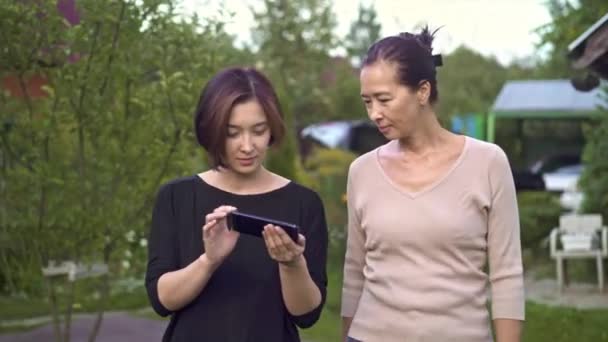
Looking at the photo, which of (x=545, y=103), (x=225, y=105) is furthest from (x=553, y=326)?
(x=545, y=103)

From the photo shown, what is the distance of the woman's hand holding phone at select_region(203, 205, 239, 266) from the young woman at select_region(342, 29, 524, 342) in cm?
48

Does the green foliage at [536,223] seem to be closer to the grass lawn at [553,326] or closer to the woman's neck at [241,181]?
the grass lawn at [553,326]

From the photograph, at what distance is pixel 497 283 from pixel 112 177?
407 cm

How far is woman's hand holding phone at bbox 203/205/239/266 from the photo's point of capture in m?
2.56

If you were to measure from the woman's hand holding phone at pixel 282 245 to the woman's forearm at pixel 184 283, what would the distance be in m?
0.18

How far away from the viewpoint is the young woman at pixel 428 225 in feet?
9.39

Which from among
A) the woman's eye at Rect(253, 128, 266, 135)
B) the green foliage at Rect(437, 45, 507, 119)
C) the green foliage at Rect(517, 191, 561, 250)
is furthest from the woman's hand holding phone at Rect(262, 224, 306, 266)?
the green foliage at Rect(437, 45, 507, 119)

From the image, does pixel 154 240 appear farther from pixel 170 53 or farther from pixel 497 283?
pixel 170 53

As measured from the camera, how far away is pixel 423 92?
2947 mm

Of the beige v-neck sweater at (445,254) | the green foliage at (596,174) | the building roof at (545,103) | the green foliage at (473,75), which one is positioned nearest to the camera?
the beige v-neck sweater at (445,254)

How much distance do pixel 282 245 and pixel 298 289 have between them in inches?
8.4

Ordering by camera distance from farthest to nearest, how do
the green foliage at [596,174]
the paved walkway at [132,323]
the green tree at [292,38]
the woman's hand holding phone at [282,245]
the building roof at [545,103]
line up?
the building roof at [545,103] → the green tree at [292,38] → the green foliage at [596,174] → the paved walkway at [132,323] → the woman's hand holding phone at [282,245]

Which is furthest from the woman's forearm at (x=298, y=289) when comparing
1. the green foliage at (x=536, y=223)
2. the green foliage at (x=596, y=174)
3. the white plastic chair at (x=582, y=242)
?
the green foliage at (x=536, y=223)

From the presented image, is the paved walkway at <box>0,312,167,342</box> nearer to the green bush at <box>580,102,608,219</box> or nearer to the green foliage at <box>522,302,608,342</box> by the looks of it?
the green foliage at <box>522,302,608,342</box>
